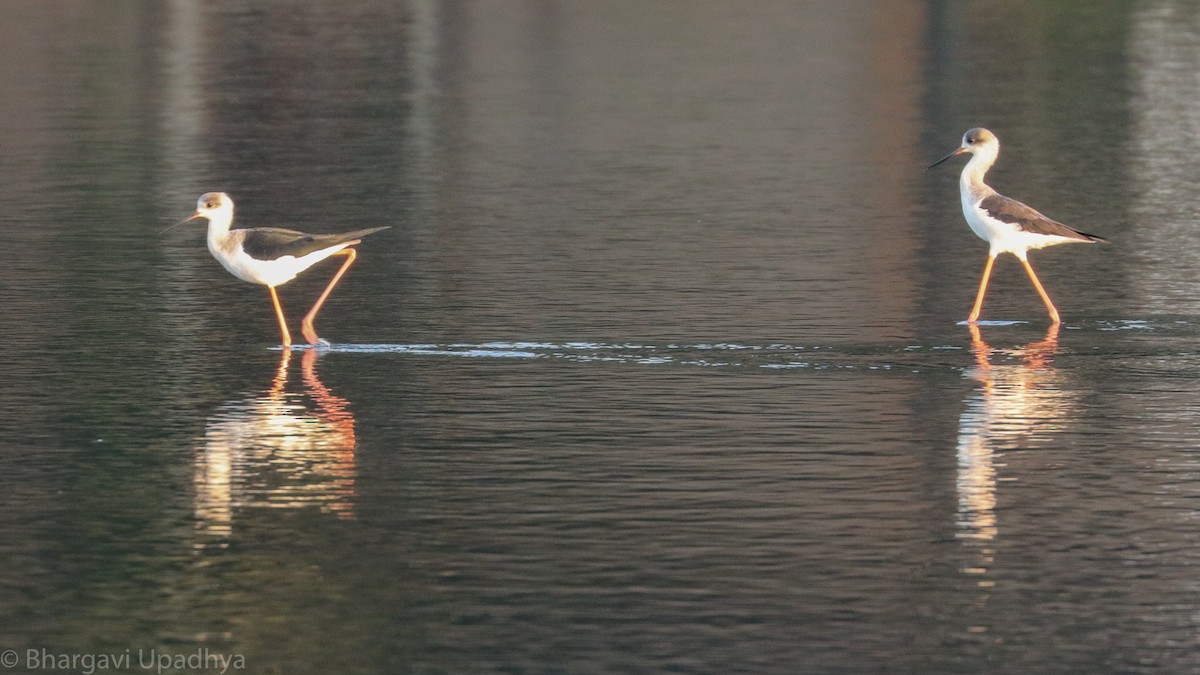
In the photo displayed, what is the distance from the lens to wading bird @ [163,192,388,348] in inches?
614

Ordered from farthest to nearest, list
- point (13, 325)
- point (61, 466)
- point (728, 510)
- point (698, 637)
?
point (13, 325), point (61, 466), point (728, 510), point (698, 637)

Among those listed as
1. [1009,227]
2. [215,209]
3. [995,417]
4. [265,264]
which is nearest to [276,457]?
[265,264]

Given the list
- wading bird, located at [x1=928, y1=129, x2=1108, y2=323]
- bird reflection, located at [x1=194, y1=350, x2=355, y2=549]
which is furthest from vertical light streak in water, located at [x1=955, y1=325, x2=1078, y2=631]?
bird reflection, located at [x1=194, y1=350, x2=355, y2=549]

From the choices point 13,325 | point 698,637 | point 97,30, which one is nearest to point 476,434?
point 698,637

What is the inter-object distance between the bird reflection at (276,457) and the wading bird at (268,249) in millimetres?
1571

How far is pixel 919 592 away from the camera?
9523 millimetres

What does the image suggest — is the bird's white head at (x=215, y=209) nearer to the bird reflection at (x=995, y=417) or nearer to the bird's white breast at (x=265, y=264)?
the bird's white breast at (x=265, y=264)

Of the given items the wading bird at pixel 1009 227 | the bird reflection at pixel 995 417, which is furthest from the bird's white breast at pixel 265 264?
the wading bird at pixel 1009 227

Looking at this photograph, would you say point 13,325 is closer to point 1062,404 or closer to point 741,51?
point 1062,404

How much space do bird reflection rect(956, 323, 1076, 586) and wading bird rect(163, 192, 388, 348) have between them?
4224 mm

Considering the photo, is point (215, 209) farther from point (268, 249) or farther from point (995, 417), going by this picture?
point (995, 417)

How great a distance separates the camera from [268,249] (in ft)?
51.2

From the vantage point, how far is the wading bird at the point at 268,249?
15.6 metres

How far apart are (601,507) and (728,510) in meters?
0.58
